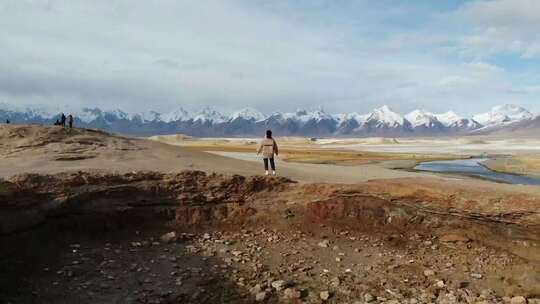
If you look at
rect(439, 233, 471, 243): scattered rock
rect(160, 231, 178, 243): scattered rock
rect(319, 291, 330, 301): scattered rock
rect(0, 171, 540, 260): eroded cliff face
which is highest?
rect(0, 171, 540, 260): eroded cliff face

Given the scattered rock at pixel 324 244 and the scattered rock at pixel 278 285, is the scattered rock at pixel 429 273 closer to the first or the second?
the scattered rock at pixel 324 244

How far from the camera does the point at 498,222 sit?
44.8 ft

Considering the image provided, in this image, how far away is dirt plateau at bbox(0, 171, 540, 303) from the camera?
11.7 meters

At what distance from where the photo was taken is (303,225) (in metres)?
14.6

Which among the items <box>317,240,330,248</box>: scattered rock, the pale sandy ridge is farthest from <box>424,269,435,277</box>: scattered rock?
the pale sandy ridge

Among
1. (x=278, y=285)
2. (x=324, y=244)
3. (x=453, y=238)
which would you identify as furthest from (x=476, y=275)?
(x=278, y=285)

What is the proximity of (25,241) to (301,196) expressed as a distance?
745cm

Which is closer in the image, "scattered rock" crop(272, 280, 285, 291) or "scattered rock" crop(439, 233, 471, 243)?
"scattered rock" crop(272, 280, 285, 291)

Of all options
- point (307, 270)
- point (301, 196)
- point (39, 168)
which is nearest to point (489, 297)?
point (307, 270)

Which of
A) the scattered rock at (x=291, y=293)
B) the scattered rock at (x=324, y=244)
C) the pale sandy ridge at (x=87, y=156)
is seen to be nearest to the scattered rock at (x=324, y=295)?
the scattered rock at (x=291, y=293)

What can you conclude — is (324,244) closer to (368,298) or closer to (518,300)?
(368,298)

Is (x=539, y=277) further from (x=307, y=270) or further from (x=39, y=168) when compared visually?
(x=39, y=168)

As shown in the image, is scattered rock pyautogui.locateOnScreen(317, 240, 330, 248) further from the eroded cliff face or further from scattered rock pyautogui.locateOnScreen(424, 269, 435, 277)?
scattered rock pyautogui.locateOnScreen(424, 269, 435, 277)

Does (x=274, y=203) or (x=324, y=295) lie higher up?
(x=274, y=203)
